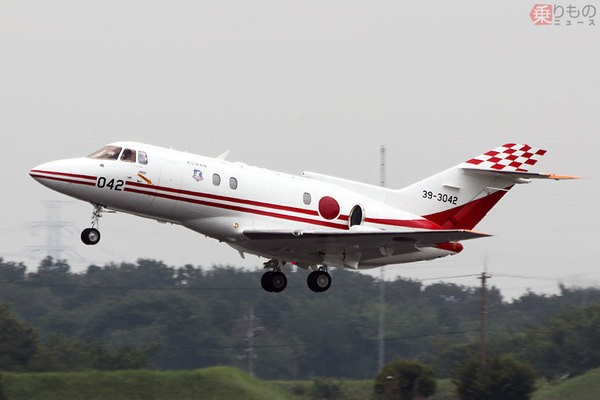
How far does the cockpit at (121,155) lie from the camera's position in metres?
31.7

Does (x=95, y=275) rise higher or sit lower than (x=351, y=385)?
higher

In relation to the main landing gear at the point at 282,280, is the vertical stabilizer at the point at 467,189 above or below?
above

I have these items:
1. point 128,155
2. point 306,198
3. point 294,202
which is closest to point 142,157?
point 128,155

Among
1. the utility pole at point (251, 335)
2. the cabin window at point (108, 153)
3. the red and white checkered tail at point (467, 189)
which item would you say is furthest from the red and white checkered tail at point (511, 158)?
the utility pole at point (251, 335)

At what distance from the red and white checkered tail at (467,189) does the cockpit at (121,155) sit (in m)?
10.4

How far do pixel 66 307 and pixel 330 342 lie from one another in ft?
101

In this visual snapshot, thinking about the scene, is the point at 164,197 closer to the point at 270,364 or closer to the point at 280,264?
the point at 280,264

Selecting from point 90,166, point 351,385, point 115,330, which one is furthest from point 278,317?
point 90,166

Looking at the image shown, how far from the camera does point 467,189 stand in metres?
38.1

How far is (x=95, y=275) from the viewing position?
363 feet

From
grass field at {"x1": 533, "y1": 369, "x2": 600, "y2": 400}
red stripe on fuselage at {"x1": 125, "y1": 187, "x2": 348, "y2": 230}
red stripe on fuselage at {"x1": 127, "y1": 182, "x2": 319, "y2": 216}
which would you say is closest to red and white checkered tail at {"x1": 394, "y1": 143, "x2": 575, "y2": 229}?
red stripe on fuselage at {"x1": 125, "y1": 187, "x2": 348, "y2": 230}

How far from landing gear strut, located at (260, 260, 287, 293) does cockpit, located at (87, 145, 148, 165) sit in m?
6.45

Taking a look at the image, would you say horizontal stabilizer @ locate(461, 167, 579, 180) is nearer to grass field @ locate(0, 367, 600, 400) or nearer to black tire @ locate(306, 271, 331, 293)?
black tire @ locate(306, 271, 331, 293)

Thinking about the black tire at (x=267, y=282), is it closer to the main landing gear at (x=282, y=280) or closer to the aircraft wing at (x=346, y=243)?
the main landing gear at (x=282, y=280)
